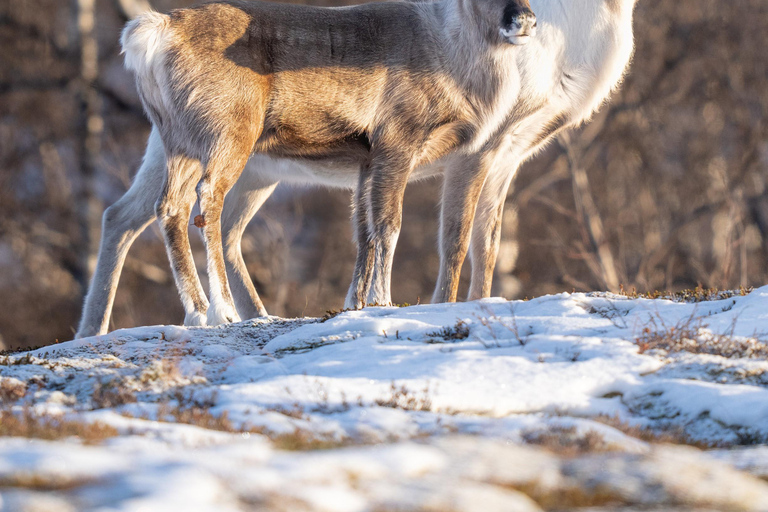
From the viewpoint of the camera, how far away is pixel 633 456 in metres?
3.09

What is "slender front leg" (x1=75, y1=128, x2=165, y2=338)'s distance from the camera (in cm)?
734

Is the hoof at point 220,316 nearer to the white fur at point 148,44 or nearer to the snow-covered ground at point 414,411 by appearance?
the snow-covered ground at point 414,411

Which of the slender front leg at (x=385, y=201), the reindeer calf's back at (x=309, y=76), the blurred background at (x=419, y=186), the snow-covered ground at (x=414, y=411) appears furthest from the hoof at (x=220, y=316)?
the blurred background at (x=419, y=186)

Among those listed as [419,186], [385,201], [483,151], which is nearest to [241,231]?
[385,201]

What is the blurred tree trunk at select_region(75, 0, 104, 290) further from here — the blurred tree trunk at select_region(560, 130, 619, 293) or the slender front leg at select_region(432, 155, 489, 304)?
the slender front leg at select_region(432, 155, 489, 304)

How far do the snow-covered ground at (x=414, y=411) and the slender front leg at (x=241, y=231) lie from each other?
5.23 feet

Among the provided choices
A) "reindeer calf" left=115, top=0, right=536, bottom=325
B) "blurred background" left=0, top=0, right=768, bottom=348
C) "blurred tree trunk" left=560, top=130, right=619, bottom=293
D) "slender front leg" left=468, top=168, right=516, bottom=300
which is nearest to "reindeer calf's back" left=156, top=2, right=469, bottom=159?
"reindeer calf" left=115, top=0, right=536, bottom=325

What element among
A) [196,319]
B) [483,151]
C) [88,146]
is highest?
[88,146]

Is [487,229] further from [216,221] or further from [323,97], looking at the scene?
[216,221]

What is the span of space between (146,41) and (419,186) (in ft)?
46.2

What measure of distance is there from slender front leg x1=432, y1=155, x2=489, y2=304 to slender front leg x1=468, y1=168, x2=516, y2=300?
324 millimetres

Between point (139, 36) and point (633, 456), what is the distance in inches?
191

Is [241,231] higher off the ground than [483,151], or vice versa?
[483,151]

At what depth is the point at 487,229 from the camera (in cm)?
802
